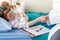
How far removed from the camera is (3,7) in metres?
1.59

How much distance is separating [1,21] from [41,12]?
0.70 metres

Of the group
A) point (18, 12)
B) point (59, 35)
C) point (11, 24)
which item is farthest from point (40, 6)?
point (59, 35)

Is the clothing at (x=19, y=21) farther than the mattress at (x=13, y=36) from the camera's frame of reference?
Yes

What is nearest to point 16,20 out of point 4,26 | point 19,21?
point 19,21

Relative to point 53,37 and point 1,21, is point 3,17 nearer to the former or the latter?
point 1,21

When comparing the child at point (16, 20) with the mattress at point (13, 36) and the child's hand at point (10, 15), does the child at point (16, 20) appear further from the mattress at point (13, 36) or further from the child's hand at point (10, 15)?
the mattress at point (13, 36)

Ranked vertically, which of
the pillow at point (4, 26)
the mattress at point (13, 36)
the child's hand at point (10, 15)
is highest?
the child's hand at point (10, 15)

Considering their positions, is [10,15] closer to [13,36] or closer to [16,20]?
[16,20]

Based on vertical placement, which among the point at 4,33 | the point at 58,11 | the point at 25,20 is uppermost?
the point at 58,11

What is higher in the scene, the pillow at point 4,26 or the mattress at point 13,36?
the pillow at point 4,26

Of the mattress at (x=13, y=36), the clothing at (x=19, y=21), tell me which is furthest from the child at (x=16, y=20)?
the mattress at (x=13, y=36)

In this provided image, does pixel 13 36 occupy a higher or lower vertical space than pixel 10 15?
lower

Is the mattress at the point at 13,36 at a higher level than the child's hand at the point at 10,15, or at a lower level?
lower

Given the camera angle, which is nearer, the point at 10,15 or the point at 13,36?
the point at 13,36
